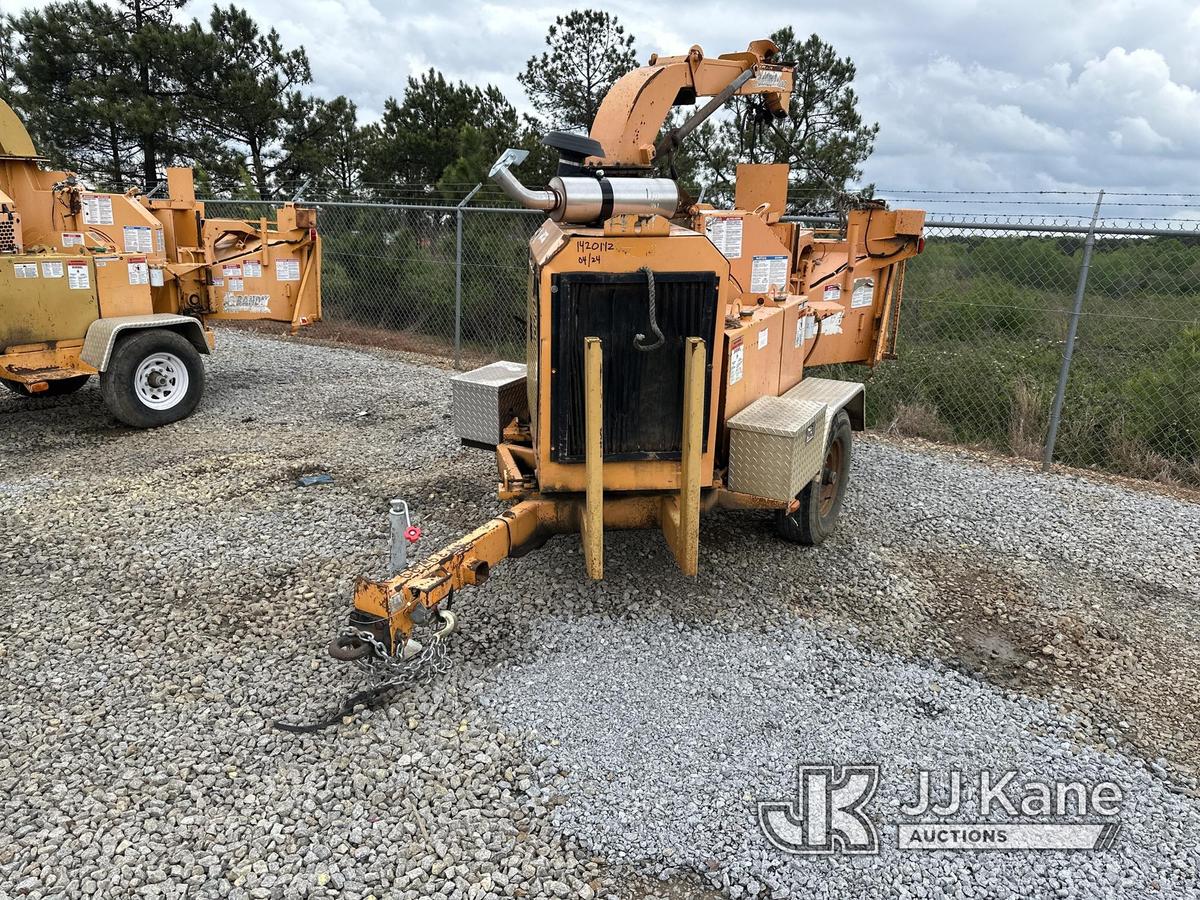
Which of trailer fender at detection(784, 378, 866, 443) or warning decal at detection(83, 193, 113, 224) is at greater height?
warning decal at detection(83, 193, 113, 224)

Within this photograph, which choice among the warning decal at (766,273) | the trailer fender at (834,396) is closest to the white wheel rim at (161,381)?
the warning decal at (766,273)

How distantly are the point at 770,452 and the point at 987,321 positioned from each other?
6498mm

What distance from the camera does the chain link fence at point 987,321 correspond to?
749 centimetres

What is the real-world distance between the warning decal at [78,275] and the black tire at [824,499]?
6.40 m

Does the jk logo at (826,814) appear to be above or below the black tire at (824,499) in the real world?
below

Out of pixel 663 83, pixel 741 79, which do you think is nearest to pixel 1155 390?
Answer: pixel 741 79

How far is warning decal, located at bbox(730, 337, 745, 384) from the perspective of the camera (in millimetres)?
4004

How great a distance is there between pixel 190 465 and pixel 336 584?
2843mm

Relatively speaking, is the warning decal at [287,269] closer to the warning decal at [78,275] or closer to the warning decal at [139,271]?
the warning decal at [139,271]

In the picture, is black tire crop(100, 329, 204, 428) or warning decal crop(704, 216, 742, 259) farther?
black tire crop(100, 329, 204, 428)

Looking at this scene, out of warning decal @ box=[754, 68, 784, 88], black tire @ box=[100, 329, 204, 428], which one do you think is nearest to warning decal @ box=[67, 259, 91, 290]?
black tire @ box=[100, 329, 204, 428]

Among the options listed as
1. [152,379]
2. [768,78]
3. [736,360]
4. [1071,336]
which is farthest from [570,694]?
[152,379]

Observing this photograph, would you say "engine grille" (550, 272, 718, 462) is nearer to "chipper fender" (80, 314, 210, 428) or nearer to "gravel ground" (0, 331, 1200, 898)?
"gravel ground" (0, 331, 1200, 898)

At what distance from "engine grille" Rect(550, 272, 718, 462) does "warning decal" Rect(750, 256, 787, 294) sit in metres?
1.12
